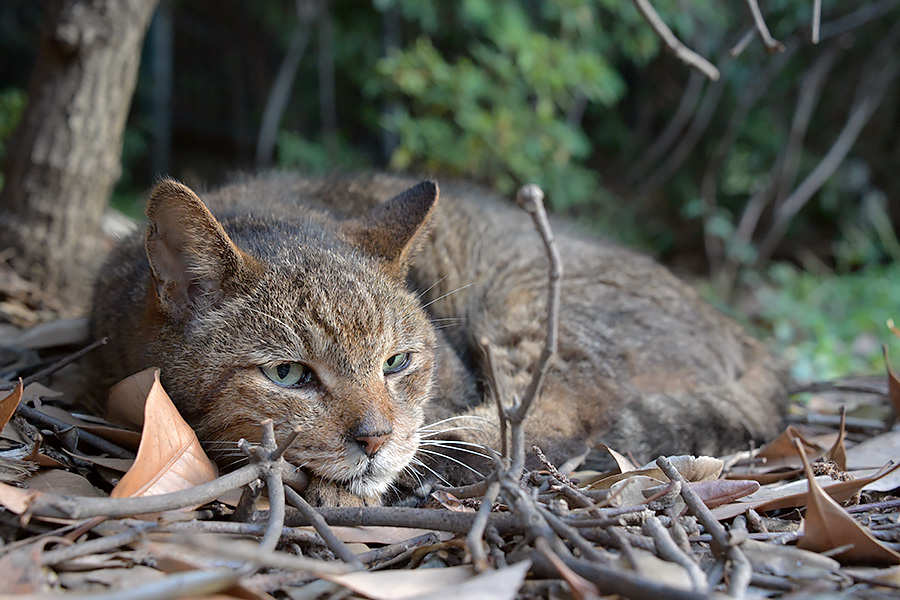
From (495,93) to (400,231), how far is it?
396cm

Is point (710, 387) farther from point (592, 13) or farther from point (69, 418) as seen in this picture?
point (592, 13)

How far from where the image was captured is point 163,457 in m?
2.17

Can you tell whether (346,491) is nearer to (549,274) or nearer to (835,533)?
(549,274)

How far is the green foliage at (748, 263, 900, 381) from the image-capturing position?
5.30 meters

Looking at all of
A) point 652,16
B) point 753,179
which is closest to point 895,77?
point 753,179

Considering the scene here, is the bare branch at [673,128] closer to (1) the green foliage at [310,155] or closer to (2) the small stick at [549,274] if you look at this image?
(1) the green foliage at [310,155]

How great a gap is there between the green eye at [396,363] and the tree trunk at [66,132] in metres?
2.81

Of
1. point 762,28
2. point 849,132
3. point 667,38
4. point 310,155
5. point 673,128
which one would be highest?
point 849,132

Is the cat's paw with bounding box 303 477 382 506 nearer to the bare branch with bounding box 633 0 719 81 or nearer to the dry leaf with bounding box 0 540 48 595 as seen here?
the dry leaf with bounding box 0 540 48 595

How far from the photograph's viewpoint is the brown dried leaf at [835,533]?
2004mm

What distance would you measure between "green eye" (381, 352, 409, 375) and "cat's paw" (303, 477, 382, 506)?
50cm

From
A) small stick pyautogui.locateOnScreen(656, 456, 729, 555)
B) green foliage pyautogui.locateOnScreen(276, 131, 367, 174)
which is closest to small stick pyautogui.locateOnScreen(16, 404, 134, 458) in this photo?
small stick pyautogui.locateOnScreen(656, 456, 729, 555)

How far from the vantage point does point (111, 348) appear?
118 inches

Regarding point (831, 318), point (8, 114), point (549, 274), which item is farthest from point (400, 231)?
point (831, 318)
